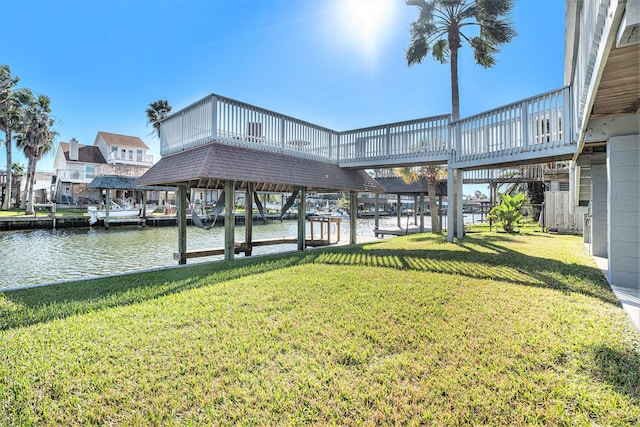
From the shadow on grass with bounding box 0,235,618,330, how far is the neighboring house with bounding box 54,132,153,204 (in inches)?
1247

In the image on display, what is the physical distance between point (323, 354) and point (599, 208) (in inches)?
315

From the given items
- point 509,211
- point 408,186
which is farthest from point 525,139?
point 408,186

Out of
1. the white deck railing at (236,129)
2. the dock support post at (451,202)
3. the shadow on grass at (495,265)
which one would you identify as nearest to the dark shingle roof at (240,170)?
the white deck railing at (236,129)

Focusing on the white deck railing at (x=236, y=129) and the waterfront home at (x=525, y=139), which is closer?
the waterfront home at (x=525, y=139)

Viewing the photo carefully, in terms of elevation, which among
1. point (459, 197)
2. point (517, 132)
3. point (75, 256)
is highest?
point (517, 132)

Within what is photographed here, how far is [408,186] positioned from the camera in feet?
67.5

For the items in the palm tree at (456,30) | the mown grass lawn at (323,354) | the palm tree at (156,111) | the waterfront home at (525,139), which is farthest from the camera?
the palm tree at (156,111)

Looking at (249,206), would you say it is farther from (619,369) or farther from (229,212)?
(619,369)

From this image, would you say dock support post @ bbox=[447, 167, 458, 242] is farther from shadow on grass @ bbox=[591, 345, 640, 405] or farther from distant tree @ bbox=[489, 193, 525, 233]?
shadow on grass @ bbox=[591, 345, 640, 405]

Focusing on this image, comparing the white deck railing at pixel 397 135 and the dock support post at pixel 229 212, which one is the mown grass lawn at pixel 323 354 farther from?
the white deck railing at pixel 397 135

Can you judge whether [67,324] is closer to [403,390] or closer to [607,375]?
[403,390]

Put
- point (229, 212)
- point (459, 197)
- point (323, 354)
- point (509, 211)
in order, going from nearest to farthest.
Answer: point (323, 354), point (229, 212), point (459, 197), point (509, 211)

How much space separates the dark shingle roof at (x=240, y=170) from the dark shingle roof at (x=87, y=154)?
35726 mm

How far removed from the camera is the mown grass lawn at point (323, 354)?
6.85 ft
